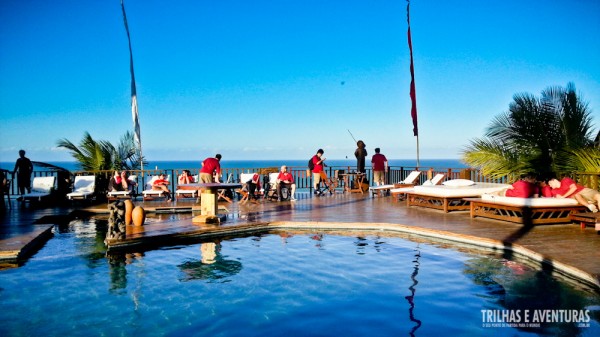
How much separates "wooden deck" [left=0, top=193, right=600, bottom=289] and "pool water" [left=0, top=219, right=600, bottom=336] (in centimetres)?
39

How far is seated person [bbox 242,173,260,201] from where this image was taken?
12.9m

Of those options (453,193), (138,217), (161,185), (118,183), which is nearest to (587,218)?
(453,193)

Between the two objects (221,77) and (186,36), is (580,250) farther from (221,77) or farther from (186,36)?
(221,77)

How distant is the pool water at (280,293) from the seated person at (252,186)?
5.65 m

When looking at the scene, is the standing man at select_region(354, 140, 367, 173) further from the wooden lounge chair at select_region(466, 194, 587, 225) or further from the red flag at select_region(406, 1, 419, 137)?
the wooden lounge chair at select_region(466, 194, 587, 225)

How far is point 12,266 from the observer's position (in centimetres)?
623

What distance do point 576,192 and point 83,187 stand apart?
12525 mm

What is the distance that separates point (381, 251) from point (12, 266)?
5.14 meters

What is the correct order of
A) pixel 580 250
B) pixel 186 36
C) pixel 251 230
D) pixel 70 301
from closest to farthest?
→ pixel 70 301 < pixel 580 250 < pixel 251 230 < pixel 186 36

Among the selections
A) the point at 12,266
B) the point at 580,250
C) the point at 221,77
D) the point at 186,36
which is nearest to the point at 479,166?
the point at 580,250

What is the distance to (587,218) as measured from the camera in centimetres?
730

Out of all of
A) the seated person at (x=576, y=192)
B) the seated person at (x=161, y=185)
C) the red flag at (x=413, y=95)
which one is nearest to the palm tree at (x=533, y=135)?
the seated person at (x=576, y=192)

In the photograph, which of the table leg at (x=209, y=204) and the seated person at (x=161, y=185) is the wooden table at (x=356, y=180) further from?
the table leg at (x=209, y=204)

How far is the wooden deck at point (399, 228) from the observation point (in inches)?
229
